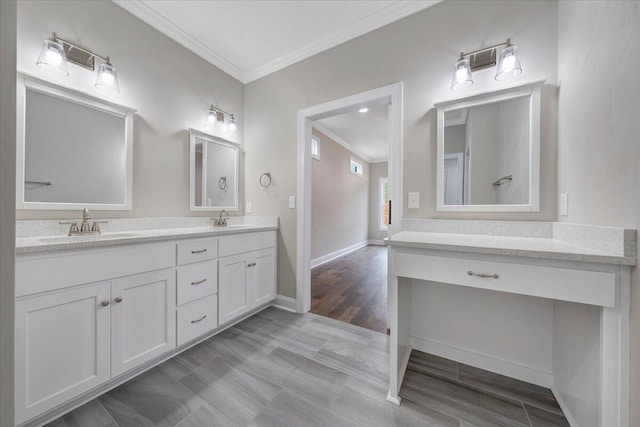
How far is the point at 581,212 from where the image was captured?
3.81ft

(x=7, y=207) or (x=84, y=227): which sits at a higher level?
(x=7, y=207)

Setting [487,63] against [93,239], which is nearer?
[93,239]

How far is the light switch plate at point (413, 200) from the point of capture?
5.80 ft

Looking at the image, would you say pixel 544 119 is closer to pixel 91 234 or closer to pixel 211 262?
pixel 211 262

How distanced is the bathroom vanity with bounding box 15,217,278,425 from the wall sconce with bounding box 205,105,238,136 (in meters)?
1.11

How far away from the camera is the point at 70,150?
1.57 meters

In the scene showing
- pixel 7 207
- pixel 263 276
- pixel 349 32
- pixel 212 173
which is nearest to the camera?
pixel 7 207

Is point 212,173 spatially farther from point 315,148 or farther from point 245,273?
point 315,148

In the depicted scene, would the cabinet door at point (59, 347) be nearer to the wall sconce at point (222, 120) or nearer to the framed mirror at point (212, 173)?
the framed mirror at point (212, 173)

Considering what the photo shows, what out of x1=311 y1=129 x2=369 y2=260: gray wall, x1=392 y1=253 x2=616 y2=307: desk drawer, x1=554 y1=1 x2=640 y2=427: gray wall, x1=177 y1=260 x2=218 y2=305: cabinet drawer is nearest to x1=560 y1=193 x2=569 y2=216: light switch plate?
x1=554 y1=1 x2=640 y2=427: gray wall

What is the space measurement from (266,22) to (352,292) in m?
2.96

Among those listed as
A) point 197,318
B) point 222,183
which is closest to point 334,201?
point 222,183

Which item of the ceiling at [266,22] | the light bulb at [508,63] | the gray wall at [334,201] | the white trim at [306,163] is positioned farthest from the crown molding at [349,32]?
the gray wall at [334,201]

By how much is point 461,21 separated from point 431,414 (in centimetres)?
246
